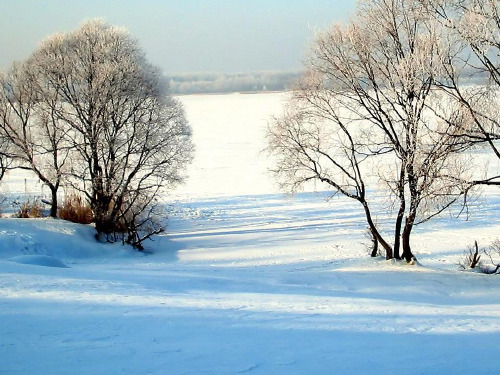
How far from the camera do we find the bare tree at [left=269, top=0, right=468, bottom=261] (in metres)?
12.0

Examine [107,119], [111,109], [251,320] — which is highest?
[111,109]

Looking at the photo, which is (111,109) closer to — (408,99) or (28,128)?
(28,128)

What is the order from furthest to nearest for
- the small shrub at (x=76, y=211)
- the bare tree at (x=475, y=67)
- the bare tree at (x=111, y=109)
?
the small shrub at (x=76, y=211) < the bare tree at (x=111, y=109) < the bare tree at (x=475, y=67)

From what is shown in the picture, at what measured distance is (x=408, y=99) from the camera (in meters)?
13.2

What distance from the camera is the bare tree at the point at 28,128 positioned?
20.8 m

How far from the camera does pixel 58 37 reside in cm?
2005

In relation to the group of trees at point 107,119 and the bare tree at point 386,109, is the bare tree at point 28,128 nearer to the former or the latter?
the group of trees at point 107,119

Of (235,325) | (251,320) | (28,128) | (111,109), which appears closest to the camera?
(235,325)

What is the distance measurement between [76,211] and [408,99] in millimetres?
16382

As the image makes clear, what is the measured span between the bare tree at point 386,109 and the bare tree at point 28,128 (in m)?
11.0

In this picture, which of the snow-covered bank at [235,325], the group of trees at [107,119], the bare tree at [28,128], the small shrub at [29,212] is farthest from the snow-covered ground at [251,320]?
the small shrub at [29,212]

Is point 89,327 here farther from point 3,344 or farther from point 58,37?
point 58,37

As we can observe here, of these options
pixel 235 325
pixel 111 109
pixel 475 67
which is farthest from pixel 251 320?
pixel 111 109

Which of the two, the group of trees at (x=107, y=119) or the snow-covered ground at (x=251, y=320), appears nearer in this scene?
the snow-covered ground at (x=251, y=320)
